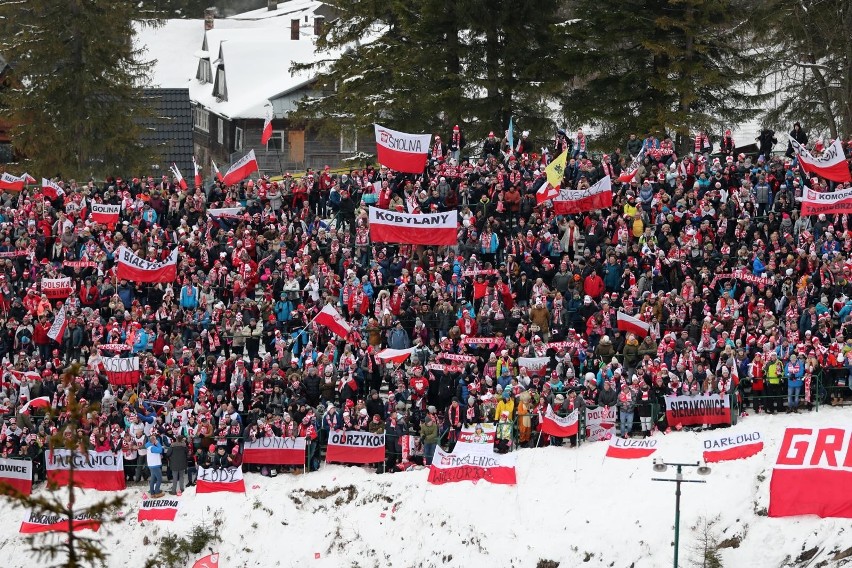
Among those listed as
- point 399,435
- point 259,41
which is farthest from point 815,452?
point 259,41

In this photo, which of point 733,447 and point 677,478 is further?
point 733,447

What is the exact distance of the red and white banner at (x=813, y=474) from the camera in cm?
2602

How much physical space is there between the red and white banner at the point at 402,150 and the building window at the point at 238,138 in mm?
27816

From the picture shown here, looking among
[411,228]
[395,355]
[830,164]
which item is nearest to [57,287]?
[411,228]

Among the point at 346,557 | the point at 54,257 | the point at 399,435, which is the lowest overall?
the point at 346,557

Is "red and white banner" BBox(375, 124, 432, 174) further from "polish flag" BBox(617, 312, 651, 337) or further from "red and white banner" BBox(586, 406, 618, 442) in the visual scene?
"red and white banner" BBox(586, 406, 618, 442)

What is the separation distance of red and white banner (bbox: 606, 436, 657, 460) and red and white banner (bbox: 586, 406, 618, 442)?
17.5 inches

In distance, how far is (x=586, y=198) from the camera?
116ft

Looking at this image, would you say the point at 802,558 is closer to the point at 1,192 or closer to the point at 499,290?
the point at 499,290

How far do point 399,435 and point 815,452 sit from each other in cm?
842

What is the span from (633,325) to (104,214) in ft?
45.7

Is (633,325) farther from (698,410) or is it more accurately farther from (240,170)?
(240,170)

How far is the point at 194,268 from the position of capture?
3581 cm

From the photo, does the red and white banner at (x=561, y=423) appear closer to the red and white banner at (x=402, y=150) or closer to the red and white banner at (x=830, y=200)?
the red and white banner at (x=830, y=200)
